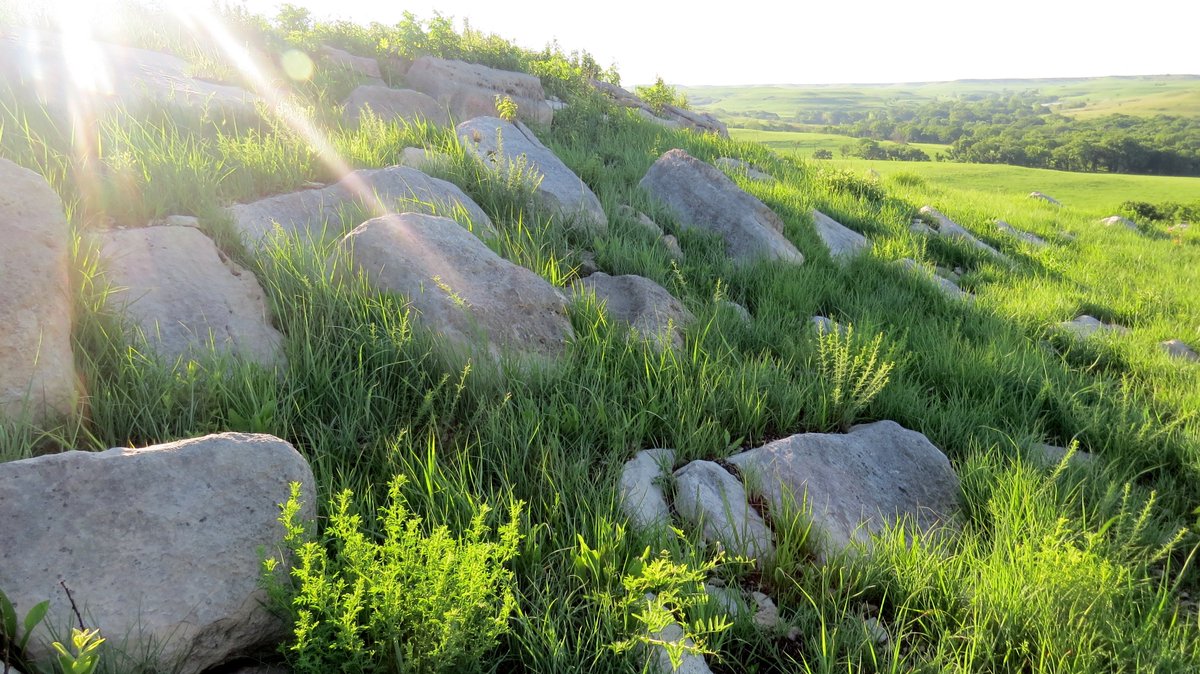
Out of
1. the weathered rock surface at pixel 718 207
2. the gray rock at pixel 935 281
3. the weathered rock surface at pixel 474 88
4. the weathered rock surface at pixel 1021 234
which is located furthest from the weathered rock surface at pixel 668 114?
the gray rock at pixel 935 281

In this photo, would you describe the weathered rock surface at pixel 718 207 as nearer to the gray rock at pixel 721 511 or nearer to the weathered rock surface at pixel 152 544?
the gray rock at pixel 721 511

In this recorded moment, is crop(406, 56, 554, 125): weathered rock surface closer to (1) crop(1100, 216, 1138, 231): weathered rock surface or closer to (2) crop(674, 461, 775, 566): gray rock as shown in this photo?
(2) crop(674, 461, 775, 566): gray rock

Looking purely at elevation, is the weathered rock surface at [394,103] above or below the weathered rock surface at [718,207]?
above

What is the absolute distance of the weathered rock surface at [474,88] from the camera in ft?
29.0

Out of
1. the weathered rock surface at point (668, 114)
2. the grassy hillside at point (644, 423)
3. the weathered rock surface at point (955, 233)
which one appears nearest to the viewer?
the grassy hillside at point (644, 423)

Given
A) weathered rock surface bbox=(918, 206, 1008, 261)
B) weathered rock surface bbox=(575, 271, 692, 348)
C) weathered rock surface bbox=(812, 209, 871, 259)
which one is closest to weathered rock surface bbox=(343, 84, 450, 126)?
weathered rock surface bbox=(575, 271, 692, 348)

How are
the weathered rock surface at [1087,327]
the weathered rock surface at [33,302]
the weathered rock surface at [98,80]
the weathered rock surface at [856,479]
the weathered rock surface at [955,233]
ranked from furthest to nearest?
1. the weathered rock surface at [955,233]
2. the weathered rock surface at [1087,327]
3. the weathered rock surface at [98,80]
4. the weathered rock surface at [856,479]
5. the weathered rock surface at [33,302]

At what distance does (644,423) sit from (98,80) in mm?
6256

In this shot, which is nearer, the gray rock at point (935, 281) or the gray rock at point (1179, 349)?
the gray rock at point (1179, 349)

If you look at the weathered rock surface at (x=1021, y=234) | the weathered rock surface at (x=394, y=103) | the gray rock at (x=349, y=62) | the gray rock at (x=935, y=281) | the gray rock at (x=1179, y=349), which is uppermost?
the gray rock at (x=349, y=62)

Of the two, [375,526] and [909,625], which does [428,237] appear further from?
[909,625]

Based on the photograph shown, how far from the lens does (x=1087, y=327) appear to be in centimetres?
571

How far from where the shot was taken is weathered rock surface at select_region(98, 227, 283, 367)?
276 cm

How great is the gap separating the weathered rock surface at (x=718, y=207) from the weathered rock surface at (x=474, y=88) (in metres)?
2.85
